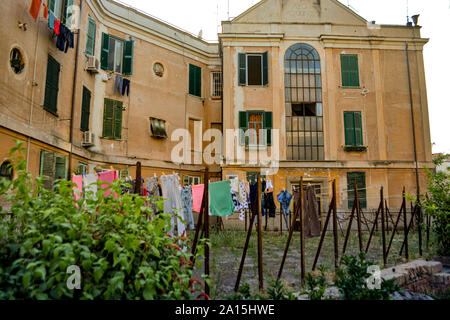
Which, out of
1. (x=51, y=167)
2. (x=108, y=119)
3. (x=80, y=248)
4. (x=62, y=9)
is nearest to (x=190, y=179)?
(x=108, y=119)

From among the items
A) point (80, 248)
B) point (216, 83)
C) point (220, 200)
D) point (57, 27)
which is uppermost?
point (216, 83)

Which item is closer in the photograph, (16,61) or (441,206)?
(441,206)

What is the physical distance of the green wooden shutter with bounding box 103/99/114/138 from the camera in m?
13.6

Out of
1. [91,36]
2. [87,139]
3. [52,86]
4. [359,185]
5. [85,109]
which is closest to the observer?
[52,86]

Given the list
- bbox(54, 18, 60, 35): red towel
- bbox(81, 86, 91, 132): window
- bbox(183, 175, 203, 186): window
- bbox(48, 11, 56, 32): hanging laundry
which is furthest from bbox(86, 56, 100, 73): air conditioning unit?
bbox(183, 175, 203, 186): window

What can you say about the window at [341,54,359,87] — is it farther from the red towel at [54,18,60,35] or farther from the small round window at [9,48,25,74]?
the small round window at [9,48,25,74]

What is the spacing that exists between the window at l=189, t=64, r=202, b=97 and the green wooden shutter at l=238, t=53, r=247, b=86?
262cm

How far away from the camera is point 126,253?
245cm

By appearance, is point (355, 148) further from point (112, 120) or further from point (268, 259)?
point (112, 120)

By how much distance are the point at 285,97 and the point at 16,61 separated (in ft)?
36.1

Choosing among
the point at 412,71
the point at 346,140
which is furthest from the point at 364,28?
the point at 346,140

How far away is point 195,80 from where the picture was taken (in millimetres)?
17000

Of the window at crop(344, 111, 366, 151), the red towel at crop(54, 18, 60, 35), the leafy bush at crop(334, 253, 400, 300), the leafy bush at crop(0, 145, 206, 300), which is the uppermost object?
the red towel at crop(54, 18, 60, 35)

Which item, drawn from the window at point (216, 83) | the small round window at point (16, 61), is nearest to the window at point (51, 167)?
the small round window at point (16, 61)
